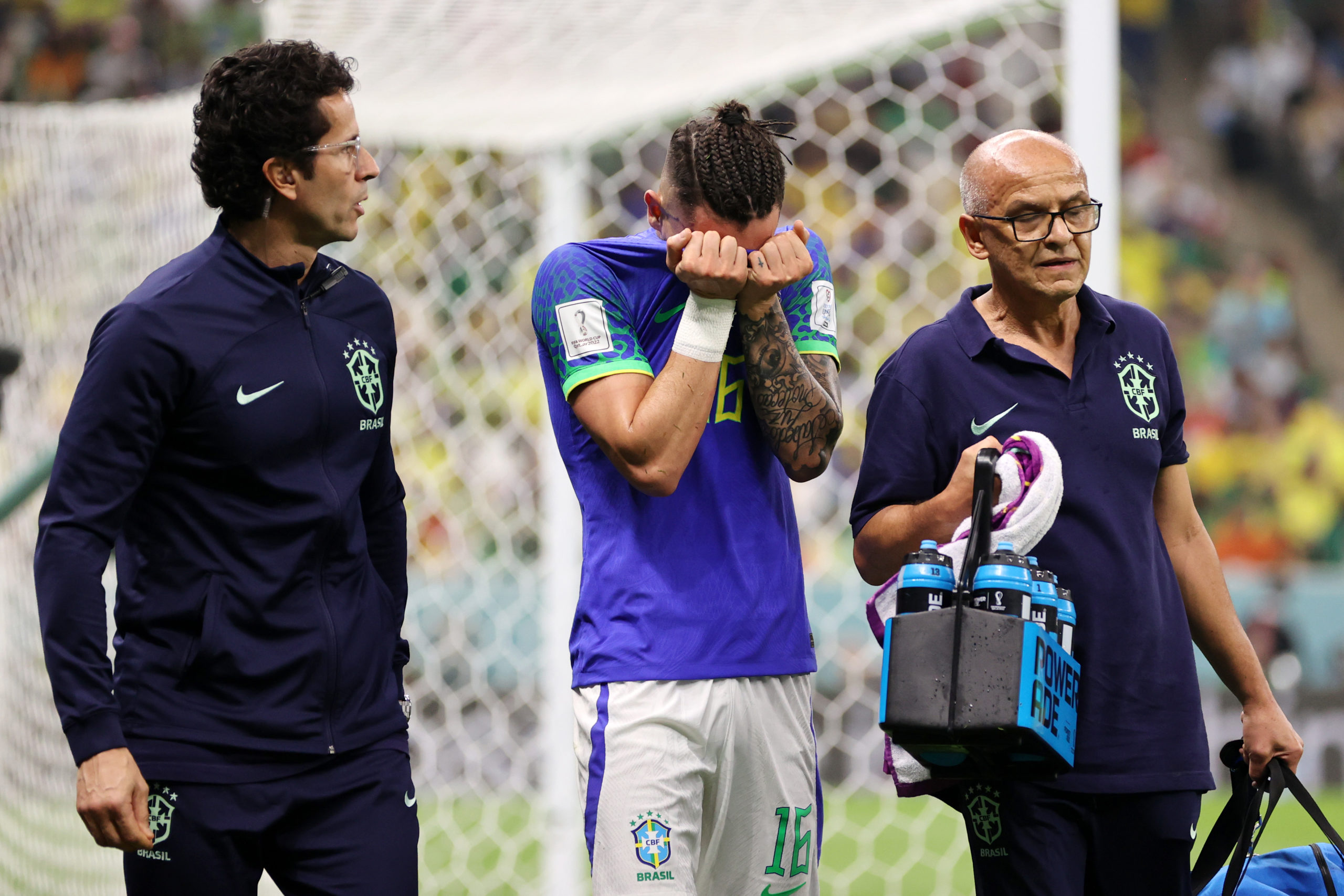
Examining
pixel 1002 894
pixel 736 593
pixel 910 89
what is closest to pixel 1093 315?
pixel 736 593

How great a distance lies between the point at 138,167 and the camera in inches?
206

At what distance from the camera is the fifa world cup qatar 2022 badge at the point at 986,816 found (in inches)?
94.4

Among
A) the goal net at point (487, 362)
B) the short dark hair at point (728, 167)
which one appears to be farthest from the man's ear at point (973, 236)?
the goal net at point (487, 362)

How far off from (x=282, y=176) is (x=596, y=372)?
1.96 feet

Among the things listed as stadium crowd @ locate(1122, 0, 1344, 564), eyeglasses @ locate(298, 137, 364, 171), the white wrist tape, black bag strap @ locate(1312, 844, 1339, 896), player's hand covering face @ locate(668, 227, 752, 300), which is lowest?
black bag strap @ locate(1312, 844, 1339, 896)

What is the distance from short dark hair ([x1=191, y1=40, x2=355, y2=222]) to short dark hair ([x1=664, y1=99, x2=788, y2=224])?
0.58 metres

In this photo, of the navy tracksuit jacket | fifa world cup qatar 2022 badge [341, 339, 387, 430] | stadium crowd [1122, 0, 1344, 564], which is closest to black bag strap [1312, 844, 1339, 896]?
the navy tracksuit jacket

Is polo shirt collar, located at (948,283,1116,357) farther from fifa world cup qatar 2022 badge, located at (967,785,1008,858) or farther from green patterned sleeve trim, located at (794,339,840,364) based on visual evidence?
fifa world cup qatar 2022 badge, located at (967,785,1008,858)

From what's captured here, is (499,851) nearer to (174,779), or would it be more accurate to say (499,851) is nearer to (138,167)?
(138,167)

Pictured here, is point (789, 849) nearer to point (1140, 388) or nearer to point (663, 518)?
point (663, 518)

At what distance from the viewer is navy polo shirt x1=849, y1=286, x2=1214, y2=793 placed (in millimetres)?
2402

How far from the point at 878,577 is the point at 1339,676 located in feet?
22.5

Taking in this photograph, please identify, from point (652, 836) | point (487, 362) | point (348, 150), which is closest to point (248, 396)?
point (348, 150)

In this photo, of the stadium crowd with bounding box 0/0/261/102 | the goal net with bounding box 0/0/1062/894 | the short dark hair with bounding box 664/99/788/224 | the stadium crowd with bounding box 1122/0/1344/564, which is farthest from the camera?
the stadium crowd with bounding box 0/0/261/102
